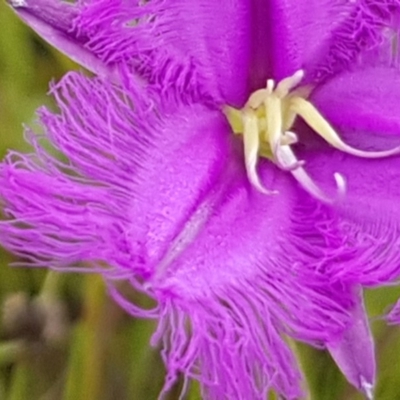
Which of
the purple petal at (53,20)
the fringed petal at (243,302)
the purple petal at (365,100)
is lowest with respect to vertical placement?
the fringed petal at (243,302)

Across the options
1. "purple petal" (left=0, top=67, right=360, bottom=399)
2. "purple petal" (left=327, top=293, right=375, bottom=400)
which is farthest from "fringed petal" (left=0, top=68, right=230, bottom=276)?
"purple petal" (left=327, top=293, right=375, bottom=400)

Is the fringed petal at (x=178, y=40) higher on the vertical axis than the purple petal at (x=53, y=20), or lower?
higher

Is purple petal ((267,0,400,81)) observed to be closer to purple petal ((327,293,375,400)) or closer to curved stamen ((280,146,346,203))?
curved stamen ((280,146,346,203))

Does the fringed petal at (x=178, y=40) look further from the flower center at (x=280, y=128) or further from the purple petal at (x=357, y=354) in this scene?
the purple petal at (x=357, y=354)

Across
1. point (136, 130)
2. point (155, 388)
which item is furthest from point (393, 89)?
point (155, 388)

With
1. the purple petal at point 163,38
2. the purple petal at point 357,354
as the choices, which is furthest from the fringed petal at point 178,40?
the purple petal at point 357,354

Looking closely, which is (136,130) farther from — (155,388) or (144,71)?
(155,388)

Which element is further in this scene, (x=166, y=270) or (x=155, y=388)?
(x=155, y=388)
